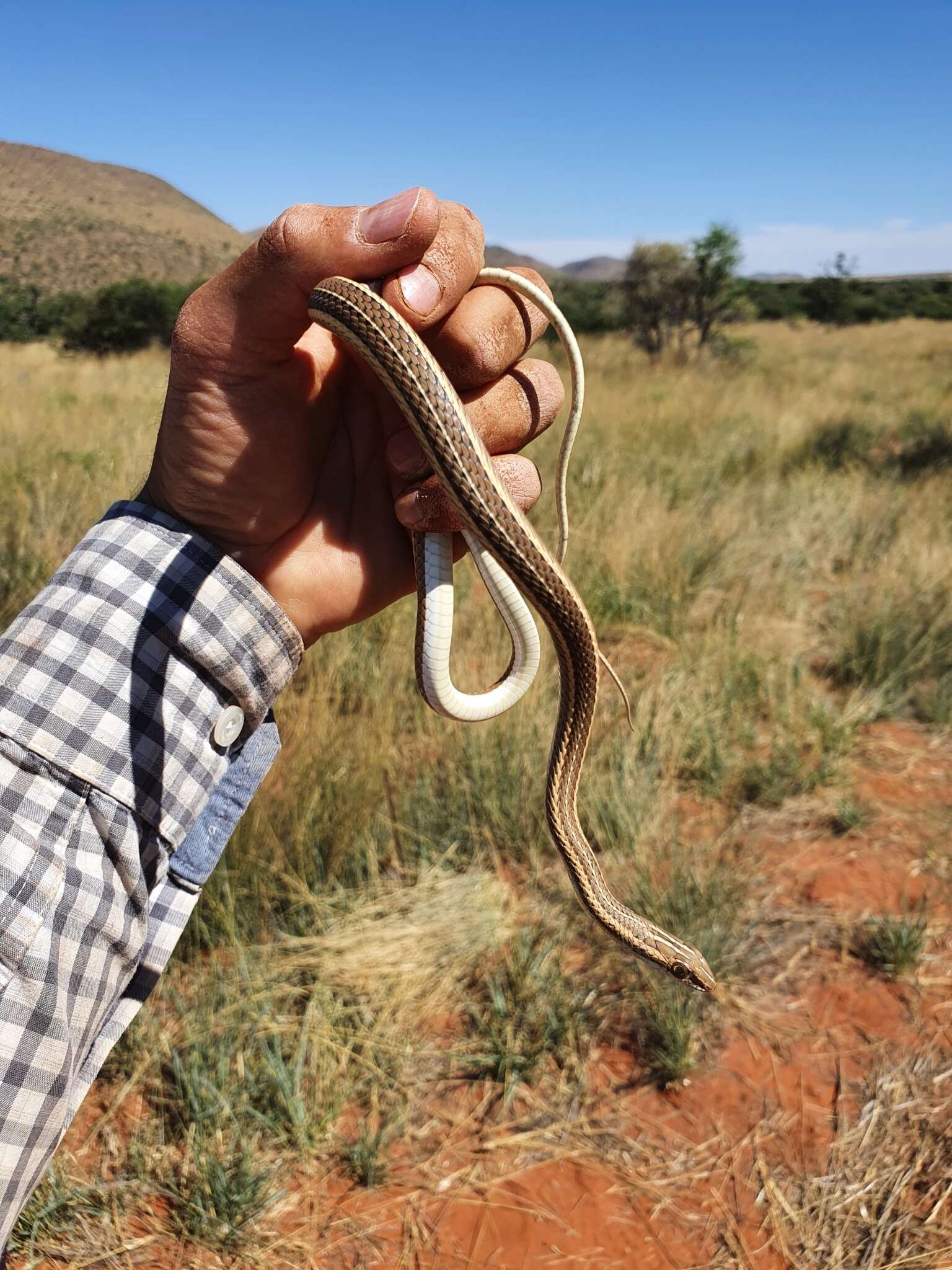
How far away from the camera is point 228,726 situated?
186 centimetres

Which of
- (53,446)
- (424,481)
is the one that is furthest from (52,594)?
(53,446)

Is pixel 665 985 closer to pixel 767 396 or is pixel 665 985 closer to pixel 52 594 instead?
pixel 52 594

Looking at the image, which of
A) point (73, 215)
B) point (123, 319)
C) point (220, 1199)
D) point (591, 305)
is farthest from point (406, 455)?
point (591, 305)

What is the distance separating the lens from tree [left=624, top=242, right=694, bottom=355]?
2259 centimetres

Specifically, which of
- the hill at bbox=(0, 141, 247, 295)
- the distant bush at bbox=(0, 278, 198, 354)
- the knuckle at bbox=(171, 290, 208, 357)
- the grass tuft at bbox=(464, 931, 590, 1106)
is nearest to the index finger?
the knuckle at bbox=(171, 290, 208, 357)

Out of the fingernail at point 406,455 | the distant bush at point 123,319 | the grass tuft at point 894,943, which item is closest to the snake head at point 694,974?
the grass tuft at point 894,943

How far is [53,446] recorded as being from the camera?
6957 millimetres

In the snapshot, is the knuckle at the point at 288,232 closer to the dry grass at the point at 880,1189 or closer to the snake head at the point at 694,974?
the snake head at the point at 694,974

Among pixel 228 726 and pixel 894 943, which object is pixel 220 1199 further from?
pixel 894 943

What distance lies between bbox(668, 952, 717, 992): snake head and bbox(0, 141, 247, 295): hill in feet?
9.65

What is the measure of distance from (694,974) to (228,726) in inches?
67.1

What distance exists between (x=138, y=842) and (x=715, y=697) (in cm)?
383

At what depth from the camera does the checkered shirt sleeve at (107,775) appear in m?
1.41

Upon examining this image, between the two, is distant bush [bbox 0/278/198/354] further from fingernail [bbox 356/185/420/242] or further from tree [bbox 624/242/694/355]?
tree [bbox 624/242/694/355]
